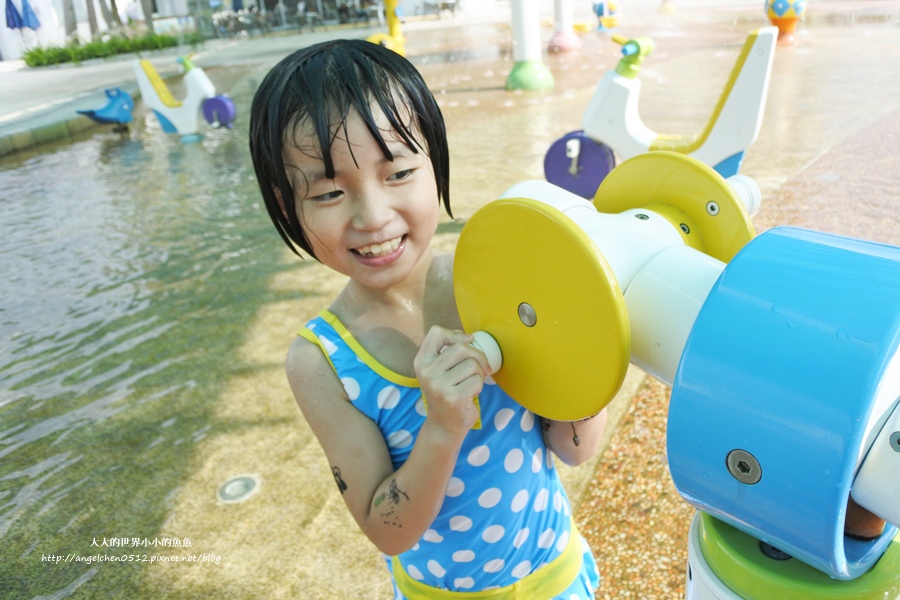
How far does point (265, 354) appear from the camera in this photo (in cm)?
306

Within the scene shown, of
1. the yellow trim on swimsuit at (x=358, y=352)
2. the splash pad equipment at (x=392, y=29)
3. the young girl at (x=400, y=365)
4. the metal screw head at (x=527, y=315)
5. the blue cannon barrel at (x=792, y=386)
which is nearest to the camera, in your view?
the blue cannon barrel at (x=792, y=386)

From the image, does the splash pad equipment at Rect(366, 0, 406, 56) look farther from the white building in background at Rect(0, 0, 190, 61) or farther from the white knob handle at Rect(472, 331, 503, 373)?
the white building in background at Rect(0, 0, 190, 61)

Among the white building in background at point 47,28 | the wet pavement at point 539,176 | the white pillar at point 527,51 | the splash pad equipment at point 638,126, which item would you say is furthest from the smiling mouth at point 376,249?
the white building in background at point 47,28

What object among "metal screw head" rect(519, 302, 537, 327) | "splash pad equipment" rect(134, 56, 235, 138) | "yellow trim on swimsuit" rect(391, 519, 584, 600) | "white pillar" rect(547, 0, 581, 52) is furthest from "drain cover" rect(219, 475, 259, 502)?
"white pillar" rect(547, 0, 581, 52)

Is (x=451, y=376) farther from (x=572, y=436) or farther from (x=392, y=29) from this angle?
(x=392, y=29)

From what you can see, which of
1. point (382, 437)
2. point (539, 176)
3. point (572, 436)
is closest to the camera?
point (382, 437)

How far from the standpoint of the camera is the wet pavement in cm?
191

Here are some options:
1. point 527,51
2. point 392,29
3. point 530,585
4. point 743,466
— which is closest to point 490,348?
point 743,466

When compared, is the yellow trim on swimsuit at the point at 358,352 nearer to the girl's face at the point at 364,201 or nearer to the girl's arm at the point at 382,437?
the girl's arm at the point at 382,437

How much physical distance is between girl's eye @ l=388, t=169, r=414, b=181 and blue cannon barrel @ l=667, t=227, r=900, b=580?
506 millimetres

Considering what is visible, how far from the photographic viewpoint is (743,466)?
60cm

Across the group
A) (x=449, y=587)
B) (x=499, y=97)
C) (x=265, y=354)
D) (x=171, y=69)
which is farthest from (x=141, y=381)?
(x=171, y=69)

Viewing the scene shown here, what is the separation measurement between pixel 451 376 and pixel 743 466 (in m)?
0.34

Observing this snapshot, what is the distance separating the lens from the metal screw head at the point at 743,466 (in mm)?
587
